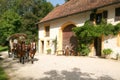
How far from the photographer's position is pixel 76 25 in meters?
26.0

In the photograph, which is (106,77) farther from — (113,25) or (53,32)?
(53,32)

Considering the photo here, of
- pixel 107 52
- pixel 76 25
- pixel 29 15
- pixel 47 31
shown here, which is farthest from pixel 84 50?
pixel 29 15

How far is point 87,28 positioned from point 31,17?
33644mm

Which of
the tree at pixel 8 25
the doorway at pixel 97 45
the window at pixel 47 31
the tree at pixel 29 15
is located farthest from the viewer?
the tree at pixel 29 15

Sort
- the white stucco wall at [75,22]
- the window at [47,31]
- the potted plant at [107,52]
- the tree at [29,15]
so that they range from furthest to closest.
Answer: the tree at [29,15] < the window at [47,31] < the white stucco wall at [75,22] < the potted plant at [107,52]

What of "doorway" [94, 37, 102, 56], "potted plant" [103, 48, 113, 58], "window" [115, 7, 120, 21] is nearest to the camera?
"window" [115, 7, 120, 21]

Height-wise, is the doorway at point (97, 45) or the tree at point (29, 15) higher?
the tree at point (29, 15)

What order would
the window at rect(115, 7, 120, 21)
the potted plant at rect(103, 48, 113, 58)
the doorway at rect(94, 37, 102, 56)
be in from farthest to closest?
1. the doorway at rect(94, 37, 102, 56)
2. the potted plant at rect(103, 48, 113, 58)
3. the window at rect(115, 7, 120, 21)

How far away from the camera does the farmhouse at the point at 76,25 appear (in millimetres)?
20516

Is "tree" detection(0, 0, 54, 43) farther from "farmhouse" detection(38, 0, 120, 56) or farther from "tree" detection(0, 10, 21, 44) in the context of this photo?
"farmhouse" detection(38, 0, 120, 56)

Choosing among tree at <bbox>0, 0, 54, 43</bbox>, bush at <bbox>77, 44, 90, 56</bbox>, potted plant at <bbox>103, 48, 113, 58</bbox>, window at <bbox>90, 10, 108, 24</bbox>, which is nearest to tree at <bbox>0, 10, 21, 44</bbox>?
tree at <bbox>0, 0, 54, 43</bbox>

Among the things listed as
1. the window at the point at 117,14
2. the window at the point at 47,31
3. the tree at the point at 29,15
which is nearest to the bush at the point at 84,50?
the window at the point at 117,14

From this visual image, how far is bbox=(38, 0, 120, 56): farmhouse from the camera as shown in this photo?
67.3 feet

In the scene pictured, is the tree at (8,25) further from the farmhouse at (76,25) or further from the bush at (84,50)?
the bush at (84,50)
